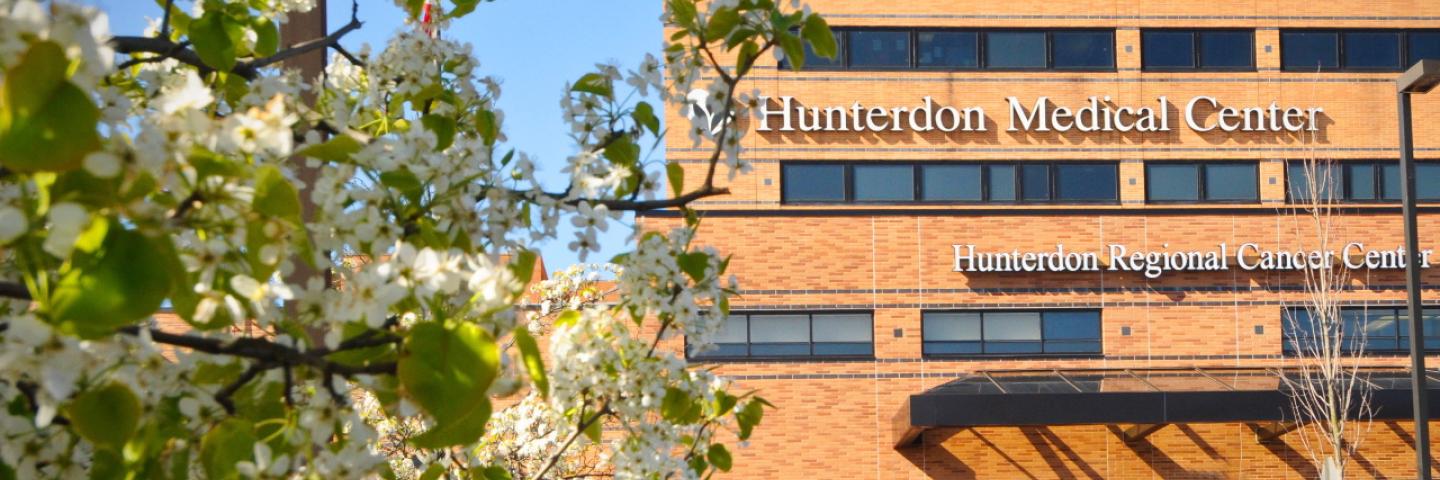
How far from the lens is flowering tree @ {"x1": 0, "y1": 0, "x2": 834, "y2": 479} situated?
5.32ft

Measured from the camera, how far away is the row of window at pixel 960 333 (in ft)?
87.1

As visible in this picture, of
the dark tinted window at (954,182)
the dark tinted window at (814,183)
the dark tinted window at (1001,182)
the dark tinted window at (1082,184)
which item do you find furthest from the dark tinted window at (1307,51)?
the dark tinted window at (814,183)

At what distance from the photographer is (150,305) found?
64.4 inches

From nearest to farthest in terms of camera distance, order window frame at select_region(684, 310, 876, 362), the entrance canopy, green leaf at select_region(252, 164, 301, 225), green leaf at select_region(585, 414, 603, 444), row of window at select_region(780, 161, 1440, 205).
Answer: green leaf at select_region(252, 164, 301, 225)
green leaf at select_region(585, 414, 603, 444)
the entrance canopy
window frame at select_region(684, 310, 876, 362)
row of window at select_region(780, 161, 1440, 205)

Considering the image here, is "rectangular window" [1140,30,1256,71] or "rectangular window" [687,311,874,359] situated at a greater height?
"rectangular window" [1140,30,1256,71]

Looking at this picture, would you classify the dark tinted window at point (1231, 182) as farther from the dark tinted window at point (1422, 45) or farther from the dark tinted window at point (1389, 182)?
the dark tinted window at point (1422, 45)

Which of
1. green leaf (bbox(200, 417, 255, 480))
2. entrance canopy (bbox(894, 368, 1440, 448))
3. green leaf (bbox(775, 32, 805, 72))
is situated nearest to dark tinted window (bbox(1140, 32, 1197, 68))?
entrance canopy (bbox(894, 368, 1440, 448))

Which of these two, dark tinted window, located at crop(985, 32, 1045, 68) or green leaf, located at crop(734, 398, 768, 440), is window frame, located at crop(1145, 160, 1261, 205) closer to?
dark tinted window, located at crop(985, 32, 1045, 68)

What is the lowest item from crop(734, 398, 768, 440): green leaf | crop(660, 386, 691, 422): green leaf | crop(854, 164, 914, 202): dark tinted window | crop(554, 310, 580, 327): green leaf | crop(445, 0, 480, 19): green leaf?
crop(734, 398, 768, 440): green leaf

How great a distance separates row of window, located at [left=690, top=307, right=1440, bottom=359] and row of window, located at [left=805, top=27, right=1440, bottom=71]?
457 cm

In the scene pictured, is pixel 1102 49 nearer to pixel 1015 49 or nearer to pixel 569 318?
pixel 1015 49

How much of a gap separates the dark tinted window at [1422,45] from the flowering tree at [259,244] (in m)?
27.2

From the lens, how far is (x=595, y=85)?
4020 mm

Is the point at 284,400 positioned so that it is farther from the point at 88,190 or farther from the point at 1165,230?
the point at 1165,230
